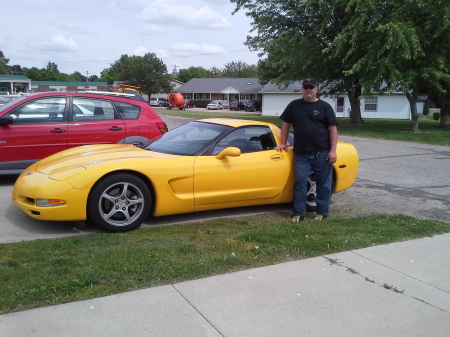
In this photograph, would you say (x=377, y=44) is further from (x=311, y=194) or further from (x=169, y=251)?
(x=169, y=251)

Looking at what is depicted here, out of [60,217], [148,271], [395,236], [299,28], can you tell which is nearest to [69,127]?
[60,217]

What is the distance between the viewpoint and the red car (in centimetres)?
761

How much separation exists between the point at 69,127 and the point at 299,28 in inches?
857

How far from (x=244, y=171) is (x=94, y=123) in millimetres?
3496

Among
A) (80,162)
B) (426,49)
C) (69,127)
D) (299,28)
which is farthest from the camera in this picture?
(299,28)

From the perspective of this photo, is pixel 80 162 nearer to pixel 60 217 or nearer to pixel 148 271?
pixel 60 217

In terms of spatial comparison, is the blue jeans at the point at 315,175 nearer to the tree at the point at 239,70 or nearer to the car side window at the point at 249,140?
the car side window at the point at 249,140

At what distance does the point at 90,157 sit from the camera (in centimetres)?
567

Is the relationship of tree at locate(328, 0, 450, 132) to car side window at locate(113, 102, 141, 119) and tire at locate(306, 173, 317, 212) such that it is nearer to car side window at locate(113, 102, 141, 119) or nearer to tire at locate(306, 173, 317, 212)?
car side window at locate(113, 102, 141, 119)

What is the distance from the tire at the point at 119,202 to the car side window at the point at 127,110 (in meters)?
3.49

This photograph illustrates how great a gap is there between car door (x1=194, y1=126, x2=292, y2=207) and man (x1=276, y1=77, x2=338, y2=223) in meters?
0.30

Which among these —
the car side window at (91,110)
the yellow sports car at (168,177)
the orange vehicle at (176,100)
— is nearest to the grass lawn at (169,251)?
the yellow sports car at (168,177)

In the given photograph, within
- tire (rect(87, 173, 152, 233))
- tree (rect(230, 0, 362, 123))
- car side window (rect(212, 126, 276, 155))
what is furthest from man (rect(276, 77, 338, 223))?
tree (rect(230, 0, 362, 123))

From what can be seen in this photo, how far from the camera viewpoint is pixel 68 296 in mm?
3496
